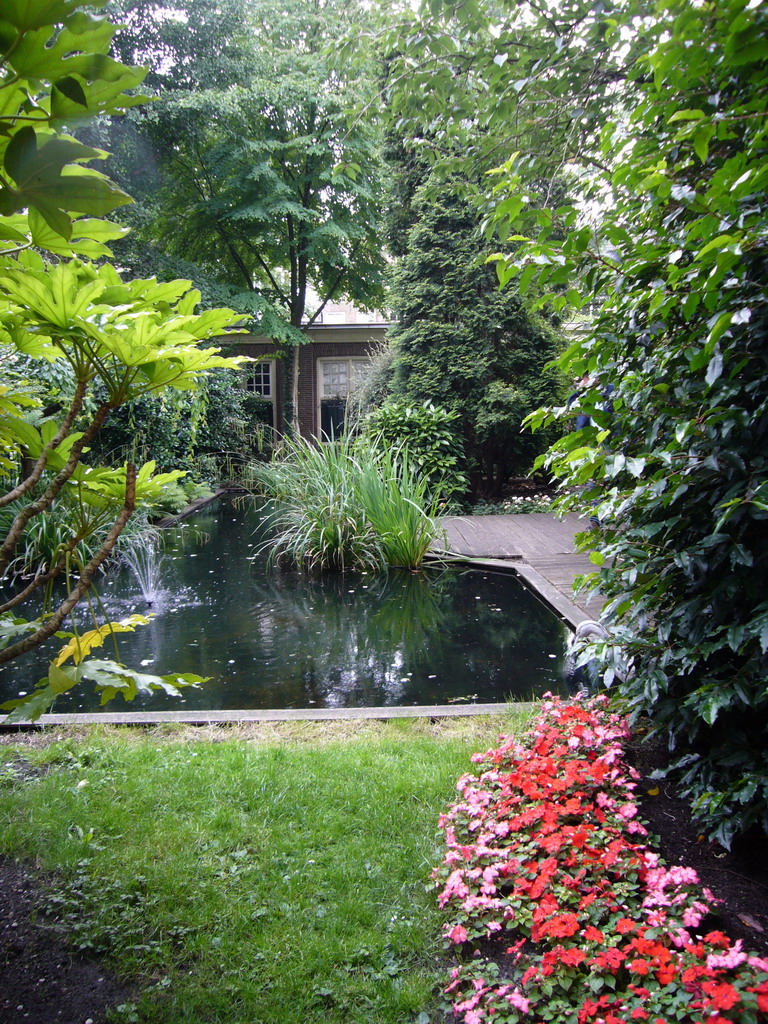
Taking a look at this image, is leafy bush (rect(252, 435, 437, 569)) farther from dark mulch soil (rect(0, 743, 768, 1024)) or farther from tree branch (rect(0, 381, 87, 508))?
tree branch (rect(0, 381, 87, 508))

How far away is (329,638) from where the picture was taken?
4430 mm

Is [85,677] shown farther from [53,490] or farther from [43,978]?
[43,978]

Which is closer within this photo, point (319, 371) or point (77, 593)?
point (77, 593)

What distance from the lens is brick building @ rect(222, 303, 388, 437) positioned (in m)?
19.0

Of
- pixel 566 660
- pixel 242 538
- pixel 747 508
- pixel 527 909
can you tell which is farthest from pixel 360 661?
pixel 242 538

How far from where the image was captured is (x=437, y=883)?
6.02 feet

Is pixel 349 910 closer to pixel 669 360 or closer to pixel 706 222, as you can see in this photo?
pixel 669 360

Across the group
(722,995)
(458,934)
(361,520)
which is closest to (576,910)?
(458,934)

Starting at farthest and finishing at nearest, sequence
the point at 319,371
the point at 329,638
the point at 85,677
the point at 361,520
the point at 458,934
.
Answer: the point at 319,371
the point at 361,520
the point at 329,638
the point at 458,934
the point at 85,677

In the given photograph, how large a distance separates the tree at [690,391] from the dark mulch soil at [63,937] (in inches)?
4.3

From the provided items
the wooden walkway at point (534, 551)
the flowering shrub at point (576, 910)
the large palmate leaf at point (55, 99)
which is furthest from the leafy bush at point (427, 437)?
the large palmate leaf at point (55, 99)

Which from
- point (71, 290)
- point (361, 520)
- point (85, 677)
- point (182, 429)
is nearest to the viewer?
point (71, 290)

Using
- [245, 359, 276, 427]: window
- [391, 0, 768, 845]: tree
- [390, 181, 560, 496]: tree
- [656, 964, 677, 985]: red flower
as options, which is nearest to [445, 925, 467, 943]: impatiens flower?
[656, 964, 677, 985]: red flower

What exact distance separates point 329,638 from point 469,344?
6.42m
